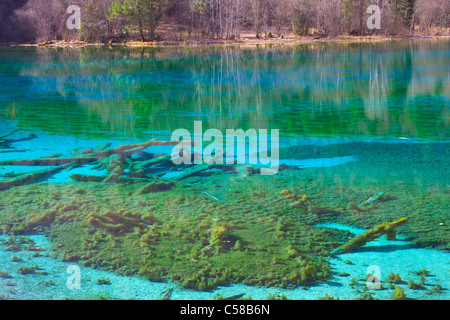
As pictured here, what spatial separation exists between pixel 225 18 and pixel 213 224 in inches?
1456

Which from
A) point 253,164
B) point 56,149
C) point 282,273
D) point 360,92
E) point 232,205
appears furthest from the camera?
point 360,92

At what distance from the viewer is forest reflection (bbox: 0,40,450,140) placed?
8711 mm

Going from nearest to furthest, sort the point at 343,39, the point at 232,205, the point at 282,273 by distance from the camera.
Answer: the point at 282,273
the point at 232,205
the point at 343,39

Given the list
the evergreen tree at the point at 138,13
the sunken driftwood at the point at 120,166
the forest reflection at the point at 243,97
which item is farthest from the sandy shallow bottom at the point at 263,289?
the evergreen tree at the point at 138,13

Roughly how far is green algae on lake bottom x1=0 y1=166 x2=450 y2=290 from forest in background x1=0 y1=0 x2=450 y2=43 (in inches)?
1346

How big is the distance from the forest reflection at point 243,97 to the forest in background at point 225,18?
1944cm

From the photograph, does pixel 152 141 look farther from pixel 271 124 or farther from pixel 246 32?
pixel 246 32

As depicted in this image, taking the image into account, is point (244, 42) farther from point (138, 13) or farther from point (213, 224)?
point (213, 224)

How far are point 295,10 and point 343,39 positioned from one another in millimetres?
5148

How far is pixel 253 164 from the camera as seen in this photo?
632 centimetres

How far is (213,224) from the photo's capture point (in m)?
4.41

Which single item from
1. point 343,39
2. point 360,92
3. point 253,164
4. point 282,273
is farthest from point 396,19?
point 282,273

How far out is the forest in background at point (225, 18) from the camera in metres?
37.5

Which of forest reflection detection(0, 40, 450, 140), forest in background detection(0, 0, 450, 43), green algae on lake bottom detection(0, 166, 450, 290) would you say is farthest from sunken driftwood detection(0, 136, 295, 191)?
forest in background detection(0, 0, 450, 43)
